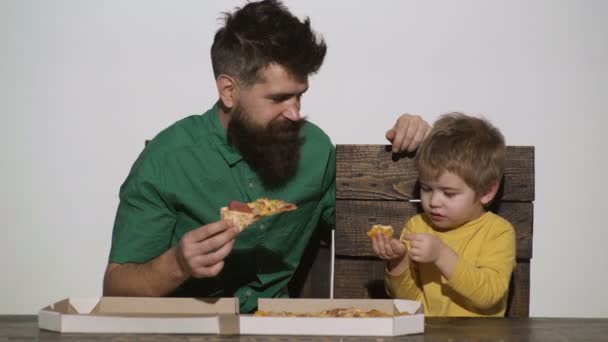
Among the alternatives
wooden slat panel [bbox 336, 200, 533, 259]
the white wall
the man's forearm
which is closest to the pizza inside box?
the man's forearm

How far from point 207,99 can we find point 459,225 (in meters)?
2.43

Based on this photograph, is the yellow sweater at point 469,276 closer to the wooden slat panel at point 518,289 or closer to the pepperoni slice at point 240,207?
the wooden slat panel at point 518,289

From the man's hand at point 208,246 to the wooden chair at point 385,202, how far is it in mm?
610

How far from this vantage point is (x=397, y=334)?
6.26 ft

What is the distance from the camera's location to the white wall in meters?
4.71

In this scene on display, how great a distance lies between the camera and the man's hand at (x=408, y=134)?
2.60 metres

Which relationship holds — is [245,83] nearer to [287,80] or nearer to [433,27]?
[287,80]

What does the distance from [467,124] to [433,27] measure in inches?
89.9

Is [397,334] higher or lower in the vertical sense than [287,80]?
lower

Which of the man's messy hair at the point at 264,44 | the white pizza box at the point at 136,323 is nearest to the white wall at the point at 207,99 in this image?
the man's messy hair at the point at 264,44

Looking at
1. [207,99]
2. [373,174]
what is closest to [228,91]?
[373,174]

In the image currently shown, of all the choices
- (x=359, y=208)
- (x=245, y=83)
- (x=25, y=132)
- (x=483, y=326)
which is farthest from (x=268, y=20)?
(x=25, y=132)

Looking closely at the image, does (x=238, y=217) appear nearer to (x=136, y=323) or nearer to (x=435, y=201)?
(x=136, y=323)

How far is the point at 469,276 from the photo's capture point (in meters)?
2.30
